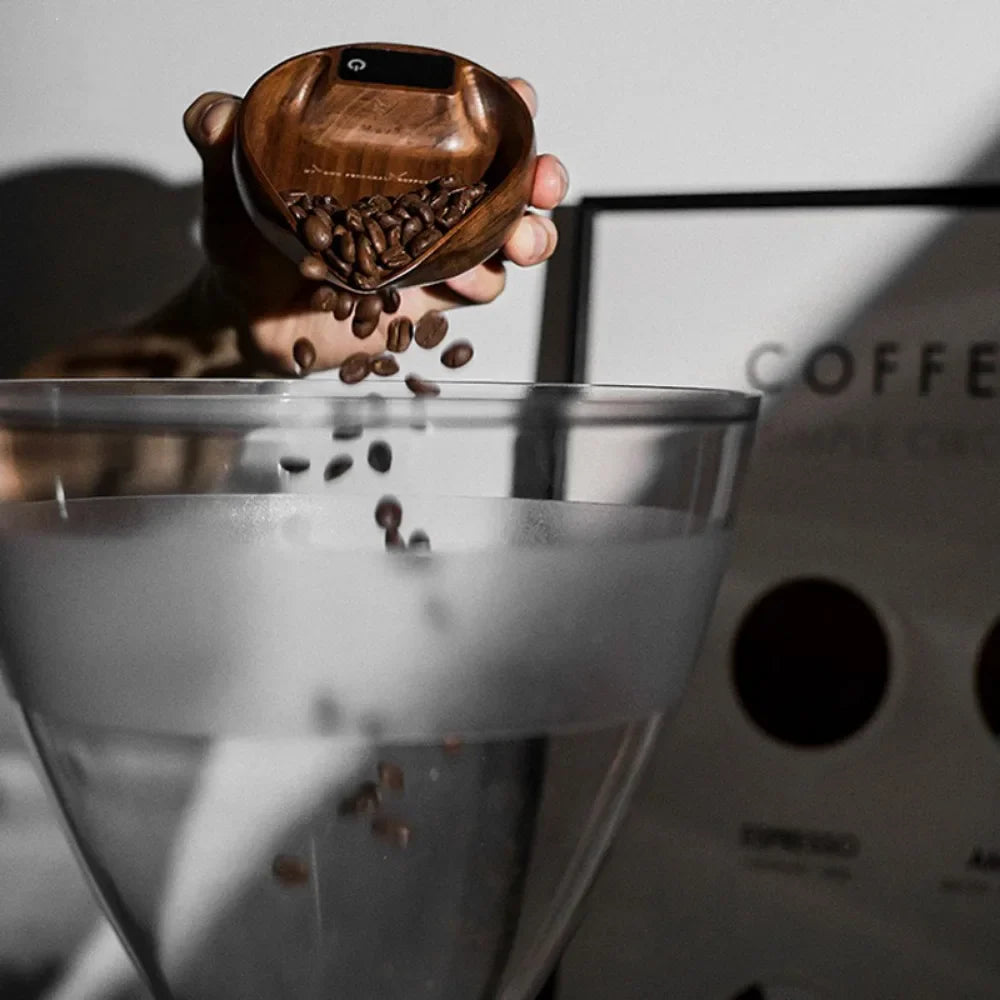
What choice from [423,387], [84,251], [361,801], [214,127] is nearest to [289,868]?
[361,801]

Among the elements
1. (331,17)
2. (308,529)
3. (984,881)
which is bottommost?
(984,881)

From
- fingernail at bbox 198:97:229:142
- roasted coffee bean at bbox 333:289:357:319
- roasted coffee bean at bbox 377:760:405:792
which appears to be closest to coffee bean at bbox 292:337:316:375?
roasted coffee bean at bbox 333:289:357:319

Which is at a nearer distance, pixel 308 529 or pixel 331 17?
pixel 308 529

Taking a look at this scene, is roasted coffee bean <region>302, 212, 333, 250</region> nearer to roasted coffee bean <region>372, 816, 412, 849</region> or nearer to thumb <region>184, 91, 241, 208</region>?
thumb <region>184, 91, 241, 208</region>

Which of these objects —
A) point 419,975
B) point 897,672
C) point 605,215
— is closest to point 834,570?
point 897,672

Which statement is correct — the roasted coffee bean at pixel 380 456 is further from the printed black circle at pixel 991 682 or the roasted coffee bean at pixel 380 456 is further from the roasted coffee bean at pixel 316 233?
the printed black circle at pixel 991 682

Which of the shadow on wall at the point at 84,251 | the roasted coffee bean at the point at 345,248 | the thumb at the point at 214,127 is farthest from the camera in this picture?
the shadow on wall at the point at 84,251

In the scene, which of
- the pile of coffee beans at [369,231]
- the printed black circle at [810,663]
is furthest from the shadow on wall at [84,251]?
the printed black circle at [810,663]

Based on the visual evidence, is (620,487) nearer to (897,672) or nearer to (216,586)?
(216,586)

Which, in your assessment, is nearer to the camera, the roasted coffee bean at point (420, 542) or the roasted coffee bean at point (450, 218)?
the roasted coffee bean at point (420, 542)
